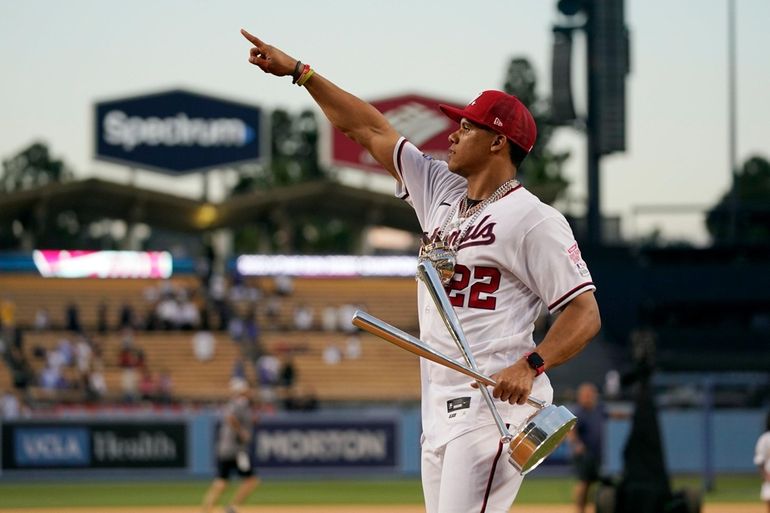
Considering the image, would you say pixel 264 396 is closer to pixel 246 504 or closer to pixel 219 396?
pixel 219 396

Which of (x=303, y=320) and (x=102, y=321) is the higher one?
(x=102, y=321)

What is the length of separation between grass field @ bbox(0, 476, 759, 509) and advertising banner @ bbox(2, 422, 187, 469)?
514 mm

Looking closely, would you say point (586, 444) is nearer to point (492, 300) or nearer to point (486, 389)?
point (492, 300)

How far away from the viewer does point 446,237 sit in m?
5.42

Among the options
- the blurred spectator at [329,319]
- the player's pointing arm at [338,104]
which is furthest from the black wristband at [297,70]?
the blurred spectator at [329,319]

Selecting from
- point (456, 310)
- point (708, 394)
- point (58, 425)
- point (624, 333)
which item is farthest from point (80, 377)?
point (456, 310)

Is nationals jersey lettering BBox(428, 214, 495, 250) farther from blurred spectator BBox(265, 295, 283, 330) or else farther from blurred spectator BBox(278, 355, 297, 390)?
blurred spectator BBox(265, 295, 283, 330)

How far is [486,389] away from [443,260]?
49 cm

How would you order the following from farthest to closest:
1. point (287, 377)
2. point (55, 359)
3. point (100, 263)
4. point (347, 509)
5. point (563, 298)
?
point (100, 263)
point (55, 359)
point (287, 377)
point (347, 509)
point (563, 298)

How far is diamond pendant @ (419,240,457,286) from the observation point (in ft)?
17.3

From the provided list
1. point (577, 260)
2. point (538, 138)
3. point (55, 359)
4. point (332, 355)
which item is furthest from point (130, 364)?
point (538, 138)

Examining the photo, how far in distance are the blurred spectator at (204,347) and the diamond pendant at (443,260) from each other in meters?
36.3

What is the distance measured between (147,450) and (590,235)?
895 cm

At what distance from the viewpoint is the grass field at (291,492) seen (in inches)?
867
